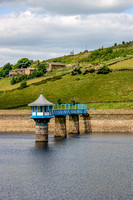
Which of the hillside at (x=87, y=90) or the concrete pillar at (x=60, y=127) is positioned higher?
the hillside at (x=87, y=90)

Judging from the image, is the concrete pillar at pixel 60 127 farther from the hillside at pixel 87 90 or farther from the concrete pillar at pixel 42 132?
the hillside at pixel 87 90

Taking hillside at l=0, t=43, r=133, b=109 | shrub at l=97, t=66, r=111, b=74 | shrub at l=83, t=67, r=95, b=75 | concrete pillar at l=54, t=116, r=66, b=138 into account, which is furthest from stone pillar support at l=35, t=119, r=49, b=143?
shrub at l=83, t=67, r=95, b=75

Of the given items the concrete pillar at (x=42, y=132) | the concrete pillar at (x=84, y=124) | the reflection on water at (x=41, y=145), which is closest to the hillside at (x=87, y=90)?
the concrete pillar at (x=84, y=124)

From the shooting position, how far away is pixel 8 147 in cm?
7475

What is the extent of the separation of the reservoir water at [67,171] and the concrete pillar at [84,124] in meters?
26.5

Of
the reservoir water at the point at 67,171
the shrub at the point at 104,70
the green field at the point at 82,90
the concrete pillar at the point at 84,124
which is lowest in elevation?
the reservoir water at the point at 67,171

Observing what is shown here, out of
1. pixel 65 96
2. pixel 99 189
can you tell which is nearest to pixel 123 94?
pixel 65 96

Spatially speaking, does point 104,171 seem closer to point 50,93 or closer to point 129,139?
point 129,139

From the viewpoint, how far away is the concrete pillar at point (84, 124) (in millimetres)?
106312

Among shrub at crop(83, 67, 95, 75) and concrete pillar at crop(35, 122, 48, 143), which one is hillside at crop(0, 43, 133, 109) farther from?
concrete pillar at crop(35, 122, 48, 143)

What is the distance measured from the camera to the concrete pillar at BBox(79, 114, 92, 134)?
106312 mm

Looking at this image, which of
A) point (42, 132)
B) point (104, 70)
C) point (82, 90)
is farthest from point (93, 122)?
point (104, 70)

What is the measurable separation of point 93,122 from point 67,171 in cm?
5454

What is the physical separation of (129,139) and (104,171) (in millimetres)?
33029
